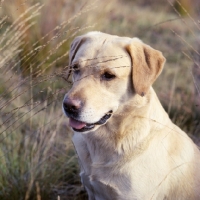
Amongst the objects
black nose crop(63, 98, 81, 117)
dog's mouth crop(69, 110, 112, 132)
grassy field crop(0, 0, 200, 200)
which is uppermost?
black nose crop(63, 98, 81, 117)

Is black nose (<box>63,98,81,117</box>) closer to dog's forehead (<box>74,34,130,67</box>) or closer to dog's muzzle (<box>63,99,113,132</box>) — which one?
dog's muzzle (<box>63,99,113,132</box>)

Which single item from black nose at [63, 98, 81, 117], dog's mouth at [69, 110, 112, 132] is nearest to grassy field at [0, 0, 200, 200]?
black nose at [63, 98, 81, 117]

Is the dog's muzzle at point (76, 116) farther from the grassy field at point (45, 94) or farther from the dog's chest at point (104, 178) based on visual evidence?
the dog's chest at point (104, 178)

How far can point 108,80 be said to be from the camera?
8.34 ft

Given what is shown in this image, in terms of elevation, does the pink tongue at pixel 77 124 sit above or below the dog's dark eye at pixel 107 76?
below

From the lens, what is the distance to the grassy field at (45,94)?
247 centimetres

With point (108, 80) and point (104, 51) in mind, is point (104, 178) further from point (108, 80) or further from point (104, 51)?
point (104, 51)

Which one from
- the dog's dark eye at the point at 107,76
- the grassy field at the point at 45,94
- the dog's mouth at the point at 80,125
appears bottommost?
the grassy field at the point at 45,94

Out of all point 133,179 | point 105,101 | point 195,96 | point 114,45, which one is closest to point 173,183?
point 133,179

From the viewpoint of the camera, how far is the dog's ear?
249 centimetres

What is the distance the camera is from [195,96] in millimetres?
4781

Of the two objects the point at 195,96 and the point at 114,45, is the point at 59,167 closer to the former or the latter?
the point at 114,45

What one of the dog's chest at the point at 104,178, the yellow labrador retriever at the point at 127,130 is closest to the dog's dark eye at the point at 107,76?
the yellow labrador retriever at the point at 127,130

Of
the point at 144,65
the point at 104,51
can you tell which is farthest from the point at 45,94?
the point at 144,65
